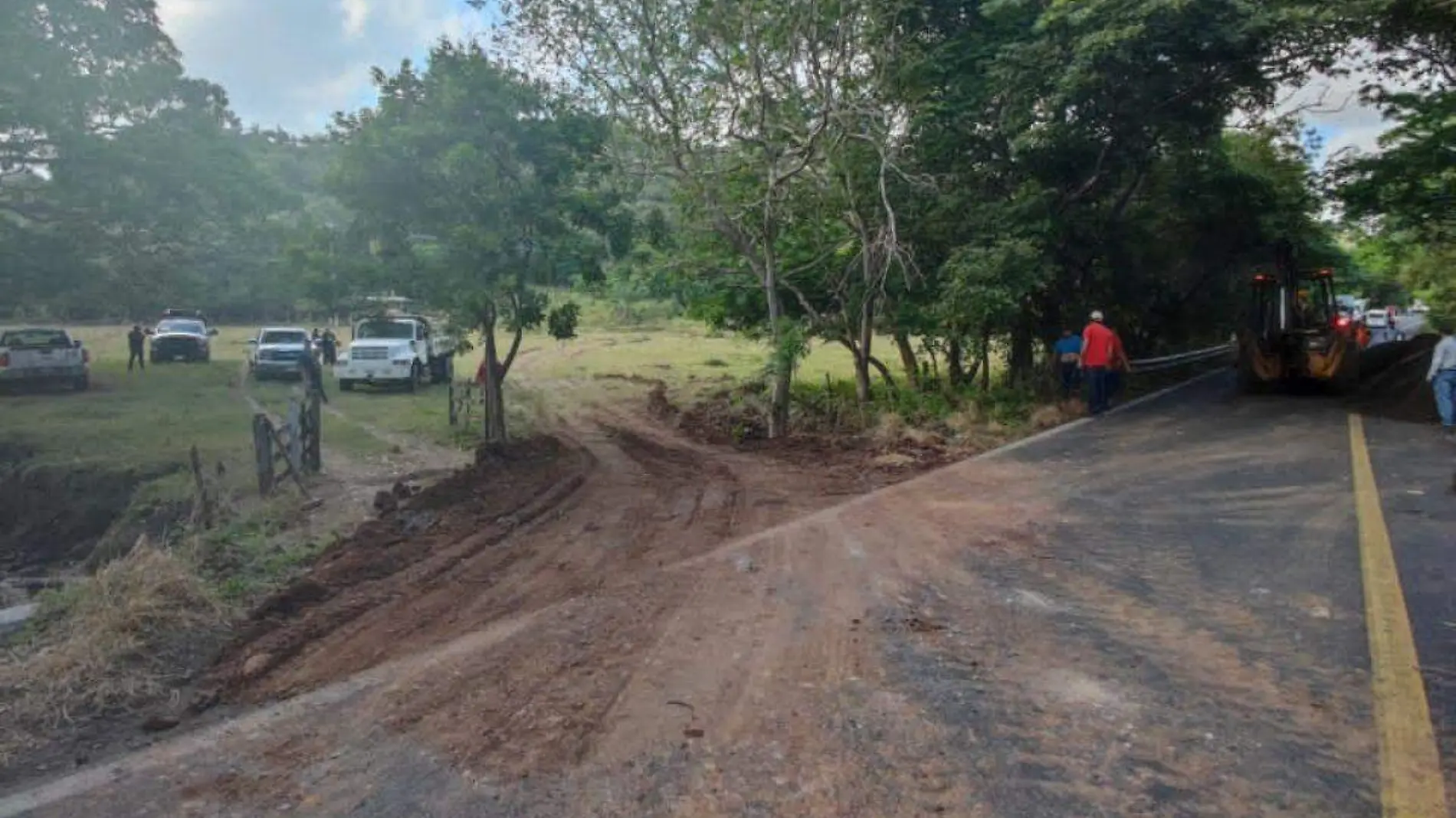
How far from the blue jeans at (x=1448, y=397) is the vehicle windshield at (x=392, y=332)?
22.4 meters

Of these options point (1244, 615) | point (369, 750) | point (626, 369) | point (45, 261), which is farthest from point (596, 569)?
point (626, 369)

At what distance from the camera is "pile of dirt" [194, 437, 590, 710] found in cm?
632

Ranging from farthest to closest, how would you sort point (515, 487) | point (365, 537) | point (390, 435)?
point (390, 435) < point (515, 487) < point (365, 537)

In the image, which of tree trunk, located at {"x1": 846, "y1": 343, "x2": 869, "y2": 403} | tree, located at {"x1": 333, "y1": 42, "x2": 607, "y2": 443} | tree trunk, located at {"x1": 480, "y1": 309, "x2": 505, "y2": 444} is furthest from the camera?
tree trunk, located at {"x1": 846, "y1": 343, "x2": 869, "y2": 403}

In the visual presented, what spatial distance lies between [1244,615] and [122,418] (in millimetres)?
20144

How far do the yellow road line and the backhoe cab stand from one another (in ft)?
37.6

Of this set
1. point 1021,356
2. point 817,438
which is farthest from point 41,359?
point 1021,356

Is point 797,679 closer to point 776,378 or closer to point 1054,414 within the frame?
point 776,378

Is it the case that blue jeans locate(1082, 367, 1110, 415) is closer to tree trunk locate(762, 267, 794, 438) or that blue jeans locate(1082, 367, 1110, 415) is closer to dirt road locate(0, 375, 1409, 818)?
tree trunk locate(762, 267, 794, 438)

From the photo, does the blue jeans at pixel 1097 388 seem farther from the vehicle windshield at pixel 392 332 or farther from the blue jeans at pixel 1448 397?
the vehicle windshield at pixel 392 332

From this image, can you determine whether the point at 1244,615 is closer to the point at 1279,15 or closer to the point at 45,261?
the point at 1279,15

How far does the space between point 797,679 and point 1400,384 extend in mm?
17531

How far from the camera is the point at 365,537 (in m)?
9.38

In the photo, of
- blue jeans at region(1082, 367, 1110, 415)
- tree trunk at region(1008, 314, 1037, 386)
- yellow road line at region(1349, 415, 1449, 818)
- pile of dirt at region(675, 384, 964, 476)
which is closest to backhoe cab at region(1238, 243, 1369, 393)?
tree trunk at region(1008, 314, 1037, 386)
